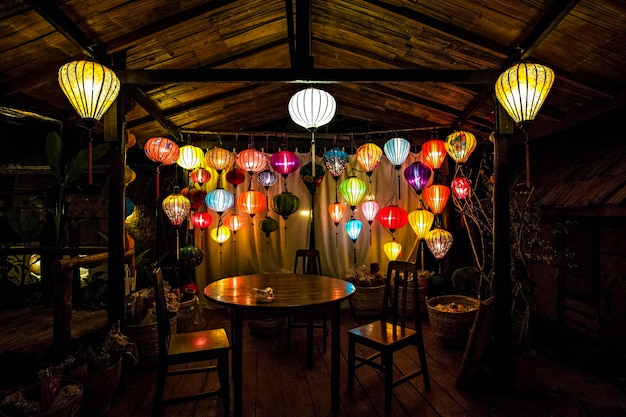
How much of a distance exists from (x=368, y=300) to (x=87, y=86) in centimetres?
561

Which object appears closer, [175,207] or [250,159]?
[175,207]

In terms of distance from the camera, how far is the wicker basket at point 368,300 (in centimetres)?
718

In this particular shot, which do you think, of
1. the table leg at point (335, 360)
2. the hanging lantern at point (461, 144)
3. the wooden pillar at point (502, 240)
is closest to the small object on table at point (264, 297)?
the table leg at point (335, 360)

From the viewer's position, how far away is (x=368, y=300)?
283 inches

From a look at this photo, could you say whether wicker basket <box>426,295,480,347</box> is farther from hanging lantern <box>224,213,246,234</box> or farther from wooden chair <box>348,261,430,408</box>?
hanging lantern <box>224,213,246,234</box>

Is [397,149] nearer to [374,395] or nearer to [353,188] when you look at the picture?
[353,188]

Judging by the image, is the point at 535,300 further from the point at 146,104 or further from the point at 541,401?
the point at 146,104

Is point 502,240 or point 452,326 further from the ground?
point 502,240

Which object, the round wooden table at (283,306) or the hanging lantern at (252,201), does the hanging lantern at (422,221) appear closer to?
the round wooden table at (283,306)

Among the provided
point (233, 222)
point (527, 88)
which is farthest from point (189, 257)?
point (527, 88)

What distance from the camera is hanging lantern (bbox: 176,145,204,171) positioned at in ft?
21.5

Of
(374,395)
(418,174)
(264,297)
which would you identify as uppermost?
(418,174)

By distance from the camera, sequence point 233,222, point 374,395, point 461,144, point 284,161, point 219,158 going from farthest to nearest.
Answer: point 233,222
point 219,158
point 284,161
point 461,144
point 374,395

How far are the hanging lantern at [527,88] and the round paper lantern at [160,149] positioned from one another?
4.75 m
